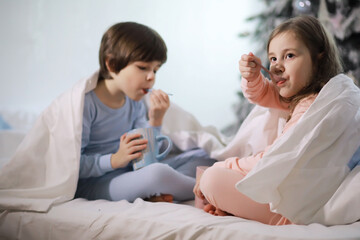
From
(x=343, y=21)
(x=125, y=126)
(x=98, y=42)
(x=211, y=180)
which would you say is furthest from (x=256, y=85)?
(x=98, y=42)

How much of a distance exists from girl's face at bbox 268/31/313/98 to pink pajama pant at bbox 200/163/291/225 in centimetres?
25

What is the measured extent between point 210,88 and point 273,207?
1864 mm

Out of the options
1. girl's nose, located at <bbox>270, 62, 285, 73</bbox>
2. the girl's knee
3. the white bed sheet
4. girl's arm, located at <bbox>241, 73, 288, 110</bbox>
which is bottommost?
the white bed sheet

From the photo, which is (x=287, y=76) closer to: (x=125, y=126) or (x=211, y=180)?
(x=211, y=180)

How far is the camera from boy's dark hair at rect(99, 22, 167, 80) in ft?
3.85

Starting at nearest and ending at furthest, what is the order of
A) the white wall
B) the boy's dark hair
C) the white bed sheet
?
1. the white bed sheet
2. the boy's dark hair
3. the white wall

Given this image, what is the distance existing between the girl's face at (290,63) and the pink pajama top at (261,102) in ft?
0.14

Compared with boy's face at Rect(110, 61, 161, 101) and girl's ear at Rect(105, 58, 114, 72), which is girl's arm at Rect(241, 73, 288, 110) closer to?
boy's face at Rect(110, 61, 161, 101)

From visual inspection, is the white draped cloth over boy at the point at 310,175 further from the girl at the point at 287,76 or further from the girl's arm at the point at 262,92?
the girl's arm at the point at 262,92

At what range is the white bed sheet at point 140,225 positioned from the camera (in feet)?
2.29

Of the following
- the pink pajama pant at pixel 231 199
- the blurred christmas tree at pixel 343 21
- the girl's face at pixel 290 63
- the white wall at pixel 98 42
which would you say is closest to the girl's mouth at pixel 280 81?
the girl's face at pixel 290 63

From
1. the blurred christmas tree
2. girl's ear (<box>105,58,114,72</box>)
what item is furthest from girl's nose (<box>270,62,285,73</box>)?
the blurred christmas tree

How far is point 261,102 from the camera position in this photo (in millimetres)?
1059

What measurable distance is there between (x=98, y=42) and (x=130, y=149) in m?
1.34
